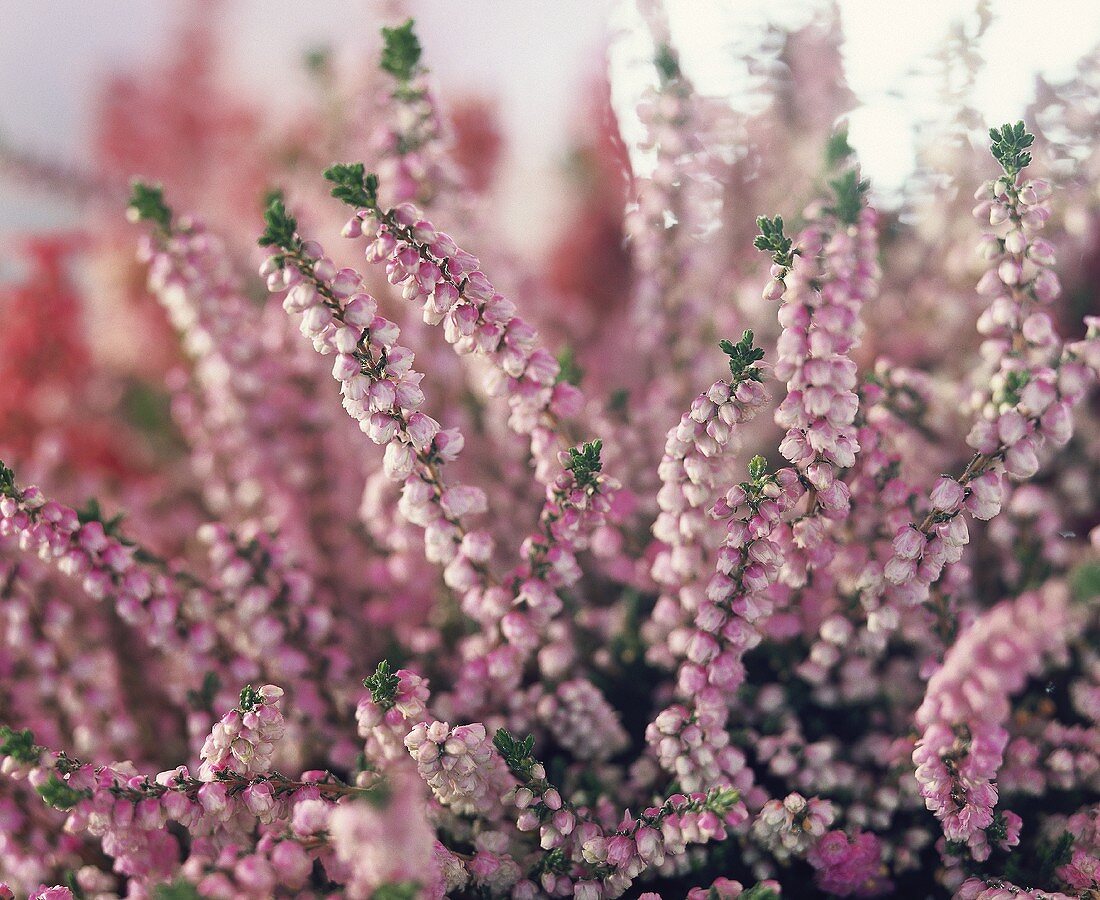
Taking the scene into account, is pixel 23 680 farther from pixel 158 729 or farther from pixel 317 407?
pixel 317 407

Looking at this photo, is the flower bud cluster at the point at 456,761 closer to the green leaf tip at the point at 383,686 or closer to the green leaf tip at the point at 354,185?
the green leaf tip at the point at 383,686

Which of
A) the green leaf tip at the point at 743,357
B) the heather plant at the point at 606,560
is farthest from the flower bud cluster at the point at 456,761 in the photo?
the green leaf tip at the point at 743,357

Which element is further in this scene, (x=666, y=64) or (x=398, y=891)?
(x=666, y=64)

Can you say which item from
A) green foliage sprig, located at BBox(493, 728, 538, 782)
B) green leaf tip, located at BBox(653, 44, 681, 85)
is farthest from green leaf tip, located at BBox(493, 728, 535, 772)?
green leaf tip, located at BBox(653, 44, 681, 85)

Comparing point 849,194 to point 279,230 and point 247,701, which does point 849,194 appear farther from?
point 247,701

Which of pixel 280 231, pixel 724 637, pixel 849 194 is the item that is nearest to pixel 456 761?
pixel 724 637

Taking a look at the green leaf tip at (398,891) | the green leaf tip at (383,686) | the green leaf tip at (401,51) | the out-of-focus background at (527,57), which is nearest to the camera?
the green leaf tip at (398,891)

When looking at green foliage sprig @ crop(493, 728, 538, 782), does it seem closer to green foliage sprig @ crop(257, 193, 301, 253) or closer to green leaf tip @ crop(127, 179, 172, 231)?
green foliage sprig @ crop(257, 193, 301, 253)
